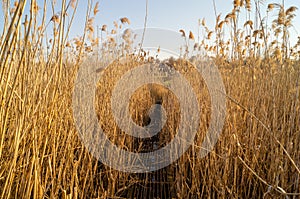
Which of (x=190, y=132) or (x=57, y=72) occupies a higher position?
(x=57, y=72)

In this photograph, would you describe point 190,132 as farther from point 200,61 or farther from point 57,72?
point 200,61

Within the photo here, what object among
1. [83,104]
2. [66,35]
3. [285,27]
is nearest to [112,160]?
[83,104]

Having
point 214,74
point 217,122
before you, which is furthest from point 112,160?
point 214,74

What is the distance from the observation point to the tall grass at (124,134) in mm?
633

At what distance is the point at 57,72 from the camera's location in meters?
0.74

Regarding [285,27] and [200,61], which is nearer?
[285,27]

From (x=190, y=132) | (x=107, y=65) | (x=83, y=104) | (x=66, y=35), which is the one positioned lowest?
(x=190, y=132)

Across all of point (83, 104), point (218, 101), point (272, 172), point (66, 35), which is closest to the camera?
point (66, 35)

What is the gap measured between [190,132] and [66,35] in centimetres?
84

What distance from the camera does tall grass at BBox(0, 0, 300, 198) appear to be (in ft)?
2.08

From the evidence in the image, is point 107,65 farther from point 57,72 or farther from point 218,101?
point 57,72

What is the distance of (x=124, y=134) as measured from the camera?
1.41 metres

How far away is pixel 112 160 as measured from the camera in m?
1.25

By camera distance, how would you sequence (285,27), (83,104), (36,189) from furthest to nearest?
(83,104), (285,27), (36,189)
